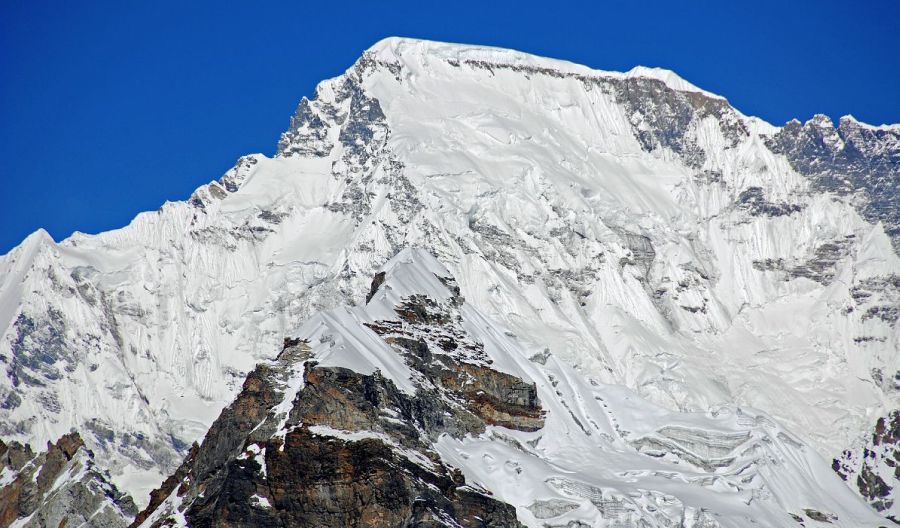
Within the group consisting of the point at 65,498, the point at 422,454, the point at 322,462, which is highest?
the point at 65,498

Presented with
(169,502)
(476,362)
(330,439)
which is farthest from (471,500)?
(476,362)

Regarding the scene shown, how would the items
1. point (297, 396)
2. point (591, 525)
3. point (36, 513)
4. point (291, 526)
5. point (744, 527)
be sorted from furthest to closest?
point (36, 513)
point (744, 527)
point (591, 525)
point (297, 396)
point (291, 526)

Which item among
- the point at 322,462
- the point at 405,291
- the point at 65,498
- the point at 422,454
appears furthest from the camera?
the point at 65,498

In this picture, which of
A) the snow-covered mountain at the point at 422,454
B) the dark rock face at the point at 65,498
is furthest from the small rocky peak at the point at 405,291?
the dark rock face at the point at 65,498

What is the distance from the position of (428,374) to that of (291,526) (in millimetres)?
42071

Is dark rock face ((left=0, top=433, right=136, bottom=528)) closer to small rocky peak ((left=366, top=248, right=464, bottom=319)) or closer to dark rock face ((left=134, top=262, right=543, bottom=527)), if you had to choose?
dark rock face ((left=134, top=262, right=543, bottom=527))

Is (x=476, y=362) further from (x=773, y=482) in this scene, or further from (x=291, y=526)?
(x=291, y=526)

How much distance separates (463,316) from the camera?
197125mm

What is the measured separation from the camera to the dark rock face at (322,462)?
454ft

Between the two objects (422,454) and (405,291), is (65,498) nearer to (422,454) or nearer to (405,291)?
(405,291)

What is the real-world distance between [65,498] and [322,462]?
59218 millimetres

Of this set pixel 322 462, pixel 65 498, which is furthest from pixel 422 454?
pixel 65 498

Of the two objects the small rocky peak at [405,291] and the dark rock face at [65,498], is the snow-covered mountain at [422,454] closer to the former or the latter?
the small rocky peak at [405,291]

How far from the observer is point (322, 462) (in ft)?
459
